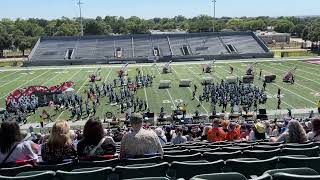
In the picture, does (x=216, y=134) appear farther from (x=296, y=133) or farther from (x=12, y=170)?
(x=12, y=170)

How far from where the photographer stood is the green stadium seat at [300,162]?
4.77 m

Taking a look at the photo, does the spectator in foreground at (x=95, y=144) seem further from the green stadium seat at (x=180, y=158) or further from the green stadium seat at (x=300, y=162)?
the green stadium seat at (x=300, y=162)

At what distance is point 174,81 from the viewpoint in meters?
38.8

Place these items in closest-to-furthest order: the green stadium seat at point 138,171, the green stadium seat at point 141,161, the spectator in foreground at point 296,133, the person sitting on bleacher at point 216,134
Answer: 1. the green stadium seat at point 138,171
2. the green stadium seat at point 141,161
3. the spectator in foreground at point 296,133
4. the person sitting on bleacher at point 216,134

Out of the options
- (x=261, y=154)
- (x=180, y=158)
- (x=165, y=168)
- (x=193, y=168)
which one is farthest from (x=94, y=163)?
(x=261, y=154)

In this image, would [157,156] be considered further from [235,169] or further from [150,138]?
[235,169]

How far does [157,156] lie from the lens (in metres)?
5.47

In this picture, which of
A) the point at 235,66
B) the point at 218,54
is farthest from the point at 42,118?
the point at 218,54

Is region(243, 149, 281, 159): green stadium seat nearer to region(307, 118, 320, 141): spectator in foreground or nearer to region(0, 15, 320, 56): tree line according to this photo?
region(307, 118, 320, 141): spectator in foreground

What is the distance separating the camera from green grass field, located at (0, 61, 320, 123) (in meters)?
28.7

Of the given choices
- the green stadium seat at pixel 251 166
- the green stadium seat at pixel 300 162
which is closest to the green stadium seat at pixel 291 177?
the green stadium seat at pixel 251 166

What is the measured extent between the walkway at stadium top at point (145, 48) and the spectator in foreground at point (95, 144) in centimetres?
5204

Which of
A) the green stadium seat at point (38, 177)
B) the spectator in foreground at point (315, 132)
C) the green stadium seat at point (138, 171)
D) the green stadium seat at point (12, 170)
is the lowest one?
the spectator in foreground at point (315, 132)

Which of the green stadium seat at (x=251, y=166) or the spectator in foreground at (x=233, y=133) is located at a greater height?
the green stadium seat at (x=251, y=166)
